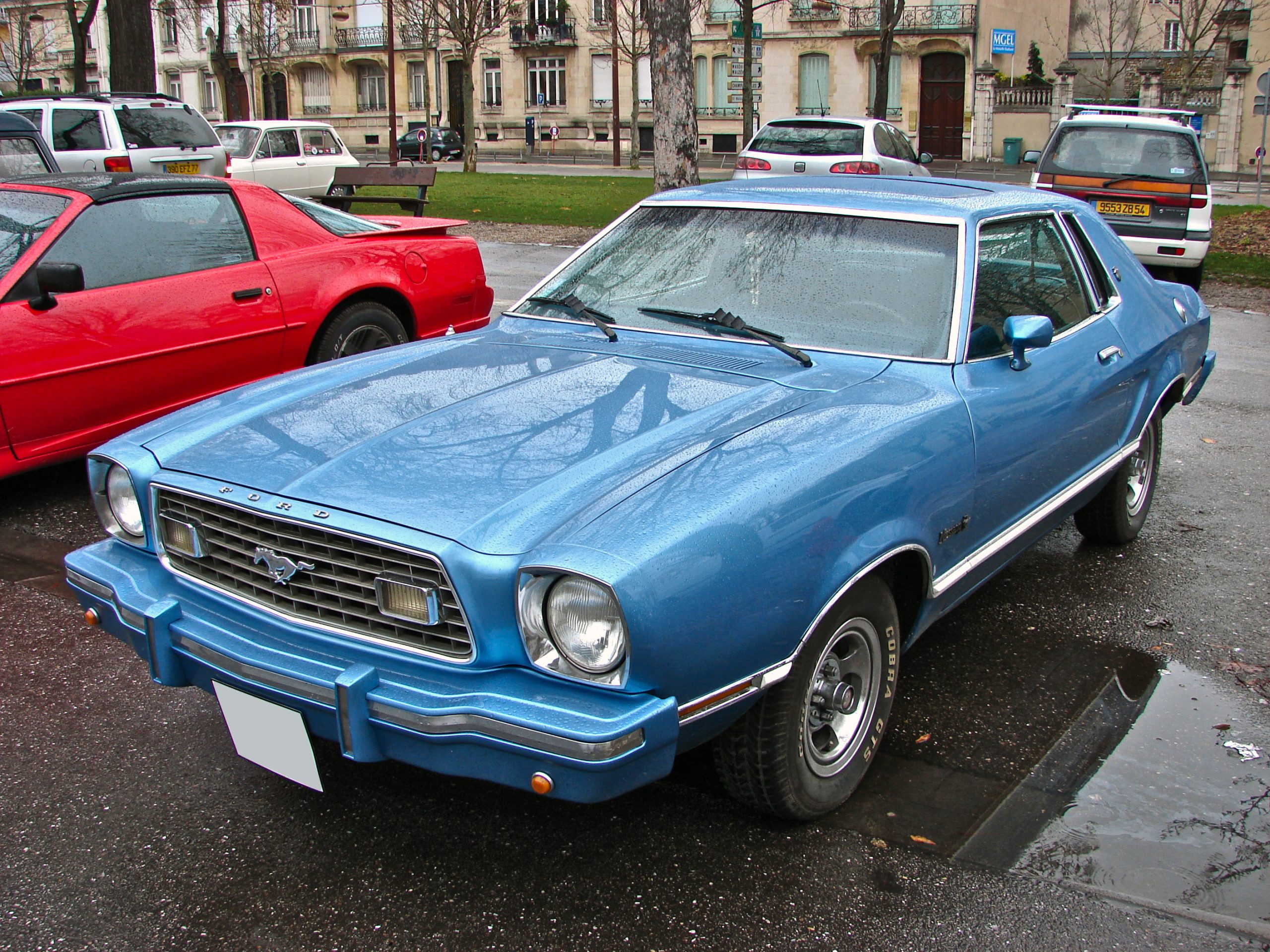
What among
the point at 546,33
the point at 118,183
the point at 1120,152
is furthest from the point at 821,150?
the point at 546,33

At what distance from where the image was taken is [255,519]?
271 cm

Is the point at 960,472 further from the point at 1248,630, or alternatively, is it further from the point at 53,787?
the point at 53,787

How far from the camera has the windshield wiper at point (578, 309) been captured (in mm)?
3742

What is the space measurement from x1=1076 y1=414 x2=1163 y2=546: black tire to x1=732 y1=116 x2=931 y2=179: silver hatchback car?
1074 centimetres

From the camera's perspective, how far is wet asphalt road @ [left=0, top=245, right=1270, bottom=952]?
8.45 feet

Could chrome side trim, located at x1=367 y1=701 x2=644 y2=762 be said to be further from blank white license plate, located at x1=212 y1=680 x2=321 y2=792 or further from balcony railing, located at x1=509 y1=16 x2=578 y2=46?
balcony railing, located at x1=509 y1=16 x2=578 y2=46

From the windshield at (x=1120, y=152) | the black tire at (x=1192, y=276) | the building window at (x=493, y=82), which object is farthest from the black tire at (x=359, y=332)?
the building window at (x=493, y=82)

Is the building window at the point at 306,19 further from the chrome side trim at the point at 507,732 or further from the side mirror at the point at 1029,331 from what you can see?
the chrome side trim at the point at 507,732

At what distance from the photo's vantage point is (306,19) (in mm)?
56500

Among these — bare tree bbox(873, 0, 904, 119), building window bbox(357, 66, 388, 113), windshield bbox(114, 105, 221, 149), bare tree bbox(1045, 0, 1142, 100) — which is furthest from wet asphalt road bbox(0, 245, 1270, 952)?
building window bbox(357, 66, 388, 113)

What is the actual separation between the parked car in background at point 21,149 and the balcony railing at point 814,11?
140 feet

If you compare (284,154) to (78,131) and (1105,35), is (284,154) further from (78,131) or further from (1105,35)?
(1105,35)

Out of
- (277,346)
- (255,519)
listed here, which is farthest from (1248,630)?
(277,346)

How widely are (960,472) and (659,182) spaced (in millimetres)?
11892
